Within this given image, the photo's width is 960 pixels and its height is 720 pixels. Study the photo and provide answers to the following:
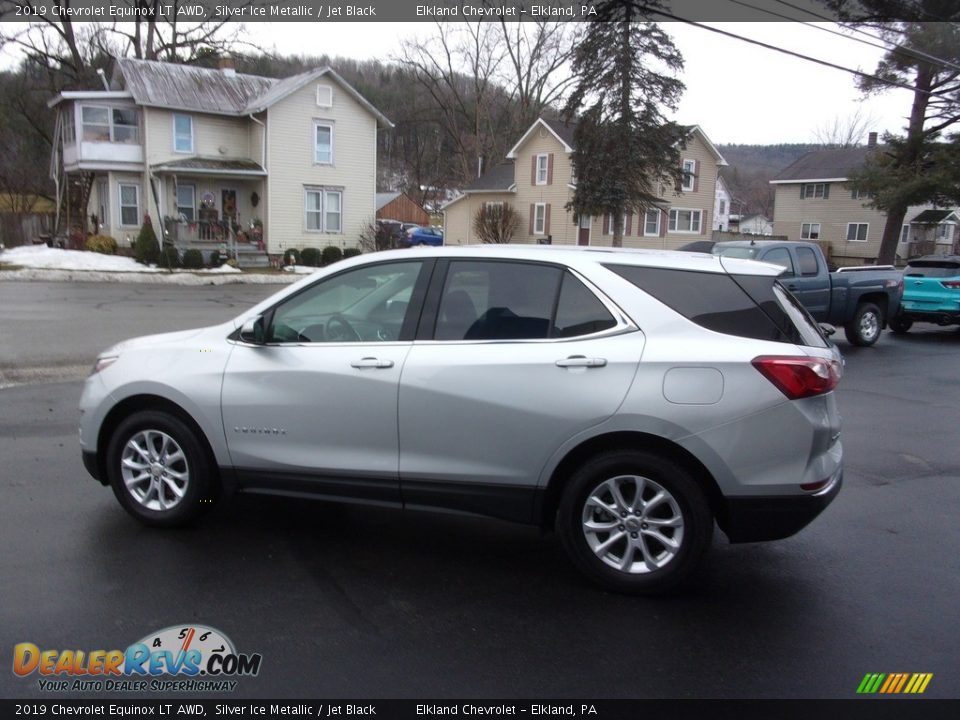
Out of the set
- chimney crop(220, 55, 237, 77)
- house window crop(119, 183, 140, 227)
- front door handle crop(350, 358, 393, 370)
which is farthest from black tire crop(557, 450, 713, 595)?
chimney crop(220, 55, 237, 77)

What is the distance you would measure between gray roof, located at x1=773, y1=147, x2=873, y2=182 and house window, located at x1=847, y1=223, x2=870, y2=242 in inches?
129

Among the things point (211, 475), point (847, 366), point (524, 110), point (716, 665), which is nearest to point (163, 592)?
point (211, 475)

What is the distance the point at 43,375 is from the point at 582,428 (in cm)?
874

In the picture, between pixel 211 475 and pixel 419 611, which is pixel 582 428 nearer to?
pixel 419 611

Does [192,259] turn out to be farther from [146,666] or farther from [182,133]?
[146,666]

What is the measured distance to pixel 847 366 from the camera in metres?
12.6

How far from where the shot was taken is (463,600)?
13.8 feet

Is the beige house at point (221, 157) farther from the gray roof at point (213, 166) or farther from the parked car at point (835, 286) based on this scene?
the parked car at point (835, 286)

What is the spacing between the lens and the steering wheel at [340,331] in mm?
4699

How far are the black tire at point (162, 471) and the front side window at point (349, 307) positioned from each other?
2.83ft

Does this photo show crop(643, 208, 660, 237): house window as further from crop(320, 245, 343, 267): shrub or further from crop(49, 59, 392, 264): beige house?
crop(320, 245, 343, 267): shrub

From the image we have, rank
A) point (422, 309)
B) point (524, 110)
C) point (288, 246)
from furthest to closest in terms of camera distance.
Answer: point (524, 110) < point (288, 246) < point (422, 309)

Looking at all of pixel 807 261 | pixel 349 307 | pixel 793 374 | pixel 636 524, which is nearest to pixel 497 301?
pixel 349 307
